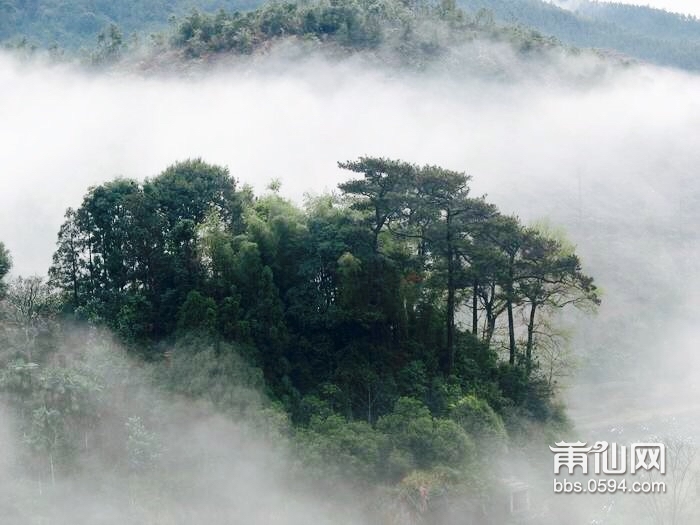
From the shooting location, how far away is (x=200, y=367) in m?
28.3

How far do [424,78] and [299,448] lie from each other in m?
44.7

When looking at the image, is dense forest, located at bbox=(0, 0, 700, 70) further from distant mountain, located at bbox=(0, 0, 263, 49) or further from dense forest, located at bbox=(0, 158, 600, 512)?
dense forest, located at bbox=(0, 158, 600, 512)

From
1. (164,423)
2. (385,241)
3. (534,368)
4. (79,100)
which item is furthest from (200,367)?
(79,100)

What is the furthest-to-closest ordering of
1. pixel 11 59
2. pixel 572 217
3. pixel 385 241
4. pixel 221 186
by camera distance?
1. pixel 11 59
2. pixel 572 217
3. pixel 221 186
4. pixel 385 241

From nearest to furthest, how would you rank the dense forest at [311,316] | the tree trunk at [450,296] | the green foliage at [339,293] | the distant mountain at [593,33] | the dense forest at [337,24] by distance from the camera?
1. the dense forest at [311,316]
2. the green foliage at [339,293]
3. the tree trunk at [450,296]
4. the dense forest at [337,24]
5. the distant mountain at [593,33]

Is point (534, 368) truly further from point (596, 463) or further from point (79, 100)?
point (79, 100)

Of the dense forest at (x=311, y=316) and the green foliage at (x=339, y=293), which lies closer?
the dense forest at (x=311, y=316)

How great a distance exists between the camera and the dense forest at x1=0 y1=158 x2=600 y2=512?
28094 mm

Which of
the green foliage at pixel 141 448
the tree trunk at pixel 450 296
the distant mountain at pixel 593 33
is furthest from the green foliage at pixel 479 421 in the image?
the distant mountain at pixel 593 33

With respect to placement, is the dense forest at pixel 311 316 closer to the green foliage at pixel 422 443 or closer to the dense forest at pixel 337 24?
the green foliage at pixel 422 443

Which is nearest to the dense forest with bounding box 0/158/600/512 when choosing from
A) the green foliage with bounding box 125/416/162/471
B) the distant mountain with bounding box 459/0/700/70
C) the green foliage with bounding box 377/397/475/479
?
the green foliage with bounding box 377/397/475/479

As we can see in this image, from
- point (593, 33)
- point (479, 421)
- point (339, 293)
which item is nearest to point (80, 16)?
point (593, 33)

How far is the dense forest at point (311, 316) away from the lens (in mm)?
28094

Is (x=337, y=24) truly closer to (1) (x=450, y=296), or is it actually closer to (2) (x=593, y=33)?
(1) (x=450, y=296)
